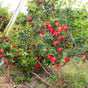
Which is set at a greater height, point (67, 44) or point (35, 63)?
point (67, 44)

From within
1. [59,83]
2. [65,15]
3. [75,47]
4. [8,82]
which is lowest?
[59,83]

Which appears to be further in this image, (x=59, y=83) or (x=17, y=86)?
(x=17, y=86)

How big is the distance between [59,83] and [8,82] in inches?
52.0

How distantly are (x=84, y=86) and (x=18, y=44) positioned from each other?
168cm

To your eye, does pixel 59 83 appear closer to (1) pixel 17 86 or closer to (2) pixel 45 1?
(1) pixel 17 86

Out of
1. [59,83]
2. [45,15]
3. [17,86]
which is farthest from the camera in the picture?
[17,86]

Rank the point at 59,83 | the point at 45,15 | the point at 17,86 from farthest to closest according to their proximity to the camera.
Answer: the point at 17,86
the point at 59,83
the point at 45,15

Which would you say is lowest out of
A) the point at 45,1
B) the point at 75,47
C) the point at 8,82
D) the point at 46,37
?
the point at 8,82

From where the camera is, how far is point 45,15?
324cm

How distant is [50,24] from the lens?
2877 millimetres

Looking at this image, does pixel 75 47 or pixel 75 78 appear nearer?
pixel 75 47

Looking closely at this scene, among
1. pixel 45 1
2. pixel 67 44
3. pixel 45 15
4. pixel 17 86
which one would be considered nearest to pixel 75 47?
pixel 67 44

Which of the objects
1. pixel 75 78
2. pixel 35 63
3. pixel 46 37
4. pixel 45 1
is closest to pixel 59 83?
pixel 75 78

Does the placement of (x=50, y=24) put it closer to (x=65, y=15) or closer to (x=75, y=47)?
(x=65, y=15)
